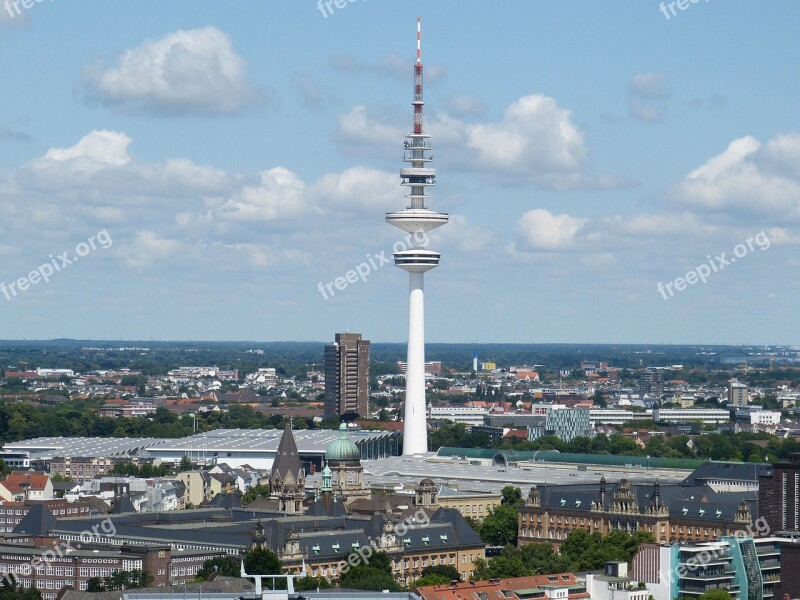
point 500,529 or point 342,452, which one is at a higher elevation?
point 342,452

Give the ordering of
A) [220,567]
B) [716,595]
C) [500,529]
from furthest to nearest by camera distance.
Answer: [500,529]
[220,567]
[716,595]

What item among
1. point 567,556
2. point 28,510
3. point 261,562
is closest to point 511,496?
point 28,510

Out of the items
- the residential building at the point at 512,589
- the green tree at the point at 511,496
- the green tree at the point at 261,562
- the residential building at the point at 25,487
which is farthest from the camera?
the residential building at the point at 25,487

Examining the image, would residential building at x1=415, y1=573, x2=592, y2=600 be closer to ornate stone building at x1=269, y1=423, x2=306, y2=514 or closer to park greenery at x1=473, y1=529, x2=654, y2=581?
park greenery at x1=473, y1=529, x2=654, y2=581

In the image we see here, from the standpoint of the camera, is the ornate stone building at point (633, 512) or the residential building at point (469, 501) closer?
the ornate stone building at point (633, 512)

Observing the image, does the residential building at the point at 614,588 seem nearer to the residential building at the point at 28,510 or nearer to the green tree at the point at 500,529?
the green tree at the point at 500,529

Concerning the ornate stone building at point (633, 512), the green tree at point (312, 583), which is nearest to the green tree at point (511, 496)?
the ornate stone building at point (633, 512)

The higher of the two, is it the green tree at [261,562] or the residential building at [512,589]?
the green tree at [261,562]

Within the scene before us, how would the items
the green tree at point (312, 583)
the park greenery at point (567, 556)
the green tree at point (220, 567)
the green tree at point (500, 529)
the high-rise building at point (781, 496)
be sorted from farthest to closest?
the green tree at point (500, 529) → the high-rise building at point (781, 496) → the park greenery at point (567, 556) → the green tree at point (220, 567) → the green tree at point (312, 583)

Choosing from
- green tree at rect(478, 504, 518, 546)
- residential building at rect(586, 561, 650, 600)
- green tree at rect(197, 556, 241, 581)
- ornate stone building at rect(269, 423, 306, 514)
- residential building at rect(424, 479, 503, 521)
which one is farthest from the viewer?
residential building at rect(424, 479, 503, 521)

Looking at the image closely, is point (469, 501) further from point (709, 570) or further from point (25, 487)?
point (709, 570)

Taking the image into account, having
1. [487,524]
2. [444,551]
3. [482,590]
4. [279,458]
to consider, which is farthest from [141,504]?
[482,590]

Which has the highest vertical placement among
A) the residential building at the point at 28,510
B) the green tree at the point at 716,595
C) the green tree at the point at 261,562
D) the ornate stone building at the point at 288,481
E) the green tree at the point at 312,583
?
the ornate stone building at the point at 288,481

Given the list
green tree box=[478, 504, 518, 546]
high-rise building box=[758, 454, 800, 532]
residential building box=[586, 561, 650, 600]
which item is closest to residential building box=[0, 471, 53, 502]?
green tree box=[478, 504, 518, 546]
